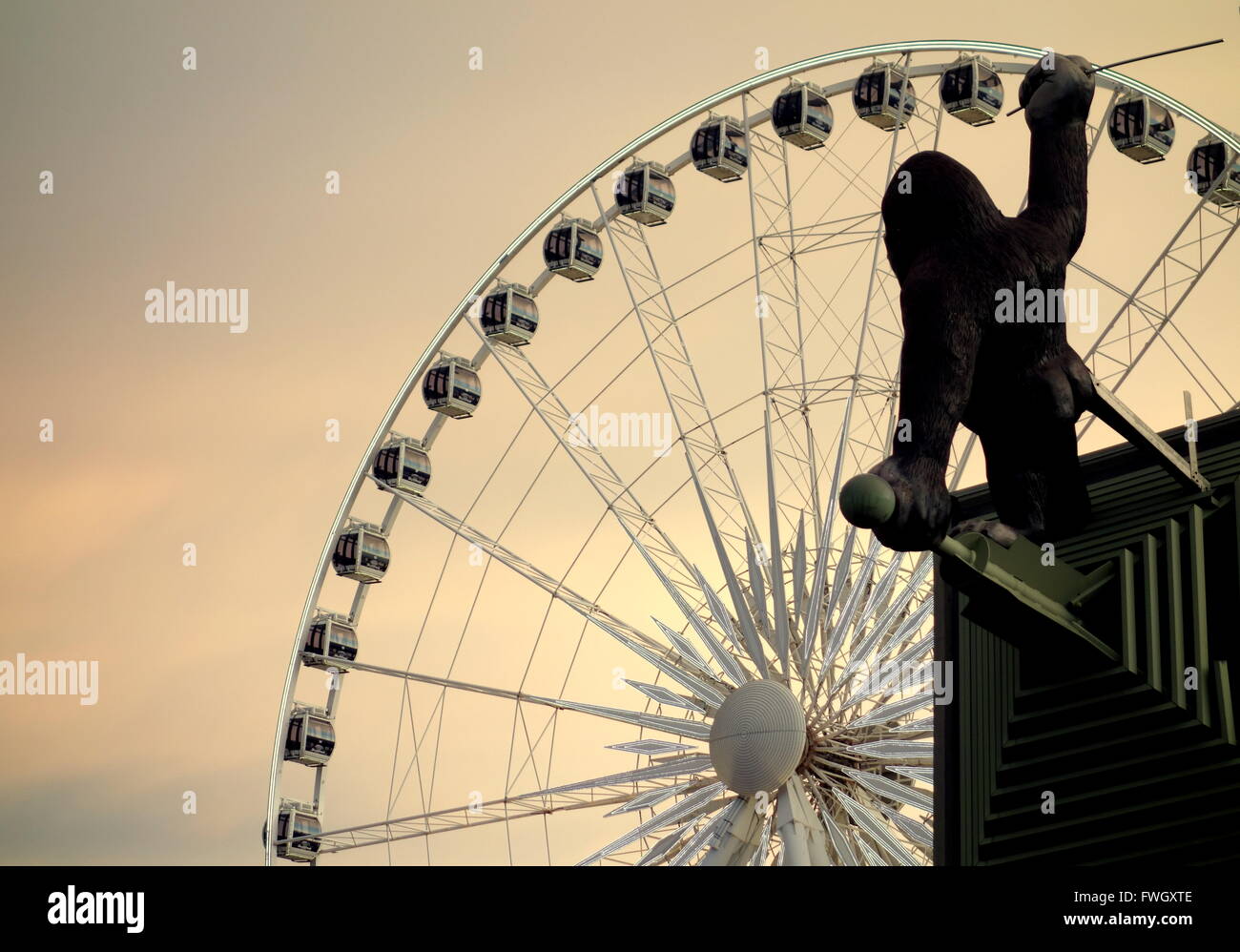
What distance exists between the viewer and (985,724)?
40.8 ft

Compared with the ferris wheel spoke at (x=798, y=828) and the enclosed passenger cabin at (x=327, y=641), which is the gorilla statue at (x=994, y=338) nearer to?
the ferris wheel spoke at (x=798, y=828)

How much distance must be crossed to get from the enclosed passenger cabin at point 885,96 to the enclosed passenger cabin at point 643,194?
9.26ft

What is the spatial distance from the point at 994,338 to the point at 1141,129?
17343 millimetres

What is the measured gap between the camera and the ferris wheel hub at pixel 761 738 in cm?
2130

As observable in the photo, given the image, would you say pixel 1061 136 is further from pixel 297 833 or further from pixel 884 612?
pixel 297 833

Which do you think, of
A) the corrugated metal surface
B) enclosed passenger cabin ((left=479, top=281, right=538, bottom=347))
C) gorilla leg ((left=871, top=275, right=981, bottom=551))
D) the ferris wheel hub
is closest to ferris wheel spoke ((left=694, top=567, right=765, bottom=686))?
the ferris wheel hub

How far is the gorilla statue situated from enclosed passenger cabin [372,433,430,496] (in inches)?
724

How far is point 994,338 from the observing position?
8.85 metres

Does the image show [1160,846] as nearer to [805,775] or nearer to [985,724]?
[985,724]

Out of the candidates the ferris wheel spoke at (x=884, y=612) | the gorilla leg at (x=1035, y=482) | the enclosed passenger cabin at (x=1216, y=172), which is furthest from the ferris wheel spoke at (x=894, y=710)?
the gorilla leg at (x=1035, y=482)

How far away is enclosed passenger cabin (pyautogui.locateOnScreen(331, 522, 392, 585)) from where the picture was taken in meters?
27.9

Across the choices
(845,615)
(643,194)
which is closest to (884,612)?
(845,615)
